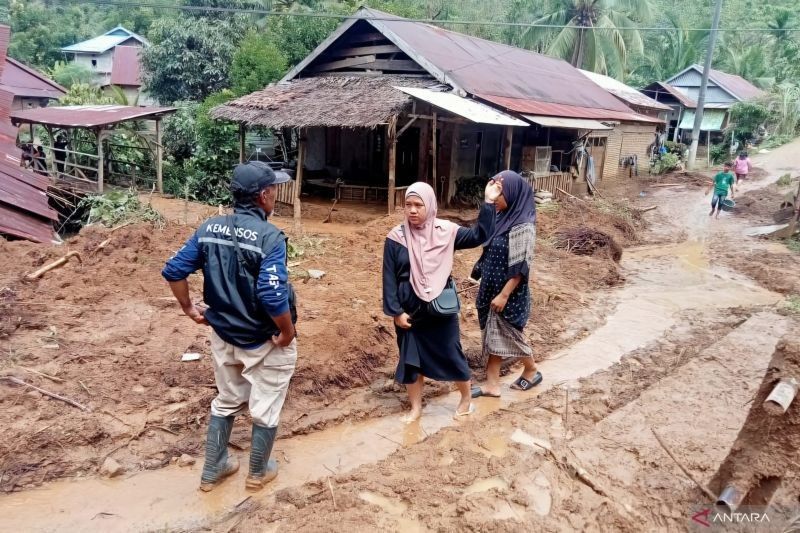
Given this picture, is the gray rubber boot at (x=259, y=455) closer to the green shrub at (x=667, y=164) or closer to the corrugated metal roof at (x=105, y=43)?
the green shrub at (x=667, y=164)

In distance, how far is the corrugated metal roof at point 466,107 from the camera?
1032 cm

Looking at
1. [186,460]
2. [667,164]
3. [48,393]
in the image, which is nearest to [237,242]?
[186,460]

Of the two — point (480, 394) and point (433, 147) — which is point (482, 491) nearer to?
point (480, 394)

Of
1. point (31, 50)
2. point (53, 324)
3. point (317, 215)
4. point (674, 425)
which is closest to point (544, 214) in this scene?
point (317, 215)

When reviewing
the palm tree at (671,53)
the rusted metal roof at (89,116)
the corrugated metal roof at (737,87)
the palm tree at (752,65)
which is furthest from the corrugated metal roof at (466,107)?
the palm tree at (752,65)

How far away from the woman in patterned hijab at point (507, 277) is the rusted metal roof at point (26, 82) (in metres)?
23.8

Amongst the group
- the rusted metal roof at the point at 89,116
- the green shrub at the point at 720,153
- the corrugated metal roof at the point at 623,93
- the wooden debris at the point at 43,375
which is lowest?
the wooden debris at the point at 43,375

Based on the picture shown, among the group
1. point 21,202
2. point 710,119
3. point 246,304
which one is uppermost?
point 710,119

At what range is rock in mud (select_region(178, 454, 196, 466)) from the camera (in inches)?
141

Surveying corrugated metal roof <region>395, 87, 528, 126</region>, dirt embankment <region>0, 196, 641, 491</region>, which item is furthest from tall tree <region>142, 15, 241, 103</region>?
dirt embankment <region>0, 196, 641, 491</region>

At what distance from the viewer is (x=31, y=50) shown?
35.5 metres

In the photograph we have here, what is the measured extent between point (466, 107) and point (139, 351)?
8.06m

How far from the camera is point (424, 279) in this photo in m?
3.59

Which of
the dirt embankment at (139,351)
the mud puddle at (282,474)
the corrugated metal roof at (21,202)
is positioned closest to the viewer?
the mud puddle at (282,474)
